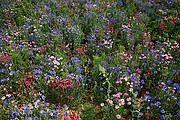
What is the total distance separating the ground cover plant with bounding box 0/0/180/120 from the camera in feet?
15.6

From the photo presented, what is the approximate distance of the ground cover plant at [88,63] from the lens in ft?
15.6

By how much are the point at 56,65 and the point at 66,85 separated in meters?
0.80

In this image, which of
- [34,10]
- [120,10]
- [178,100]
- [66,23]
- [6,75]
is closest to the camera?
[178,100]

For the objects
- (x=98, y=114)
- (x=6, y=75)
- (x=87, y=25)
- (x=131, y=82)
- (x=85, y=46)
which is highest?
(x=87, y=25)

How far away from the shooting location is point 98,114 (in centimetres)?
504

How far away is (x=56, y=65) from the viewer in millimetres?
5621

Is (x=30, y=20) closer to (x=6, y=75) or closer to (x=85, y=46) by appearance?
(x=85, y=46)

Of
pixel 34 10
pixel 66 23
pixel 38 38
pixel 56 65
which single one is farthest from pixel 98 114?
pixel 34 10

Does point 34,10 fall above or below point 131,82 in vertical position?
above

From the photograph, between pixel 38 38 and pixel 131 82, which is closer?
pixel 131 82

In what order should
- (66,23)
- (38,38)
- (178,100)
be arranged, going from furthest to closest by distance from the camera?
(66,23)
(38,38)
(178,100)

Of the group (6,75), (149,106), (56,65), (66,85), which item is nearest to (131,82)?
(149,106)

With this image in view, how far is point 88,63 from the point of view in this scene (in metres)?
5.97

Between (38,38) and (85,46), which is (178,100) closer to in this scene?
(85,46)
